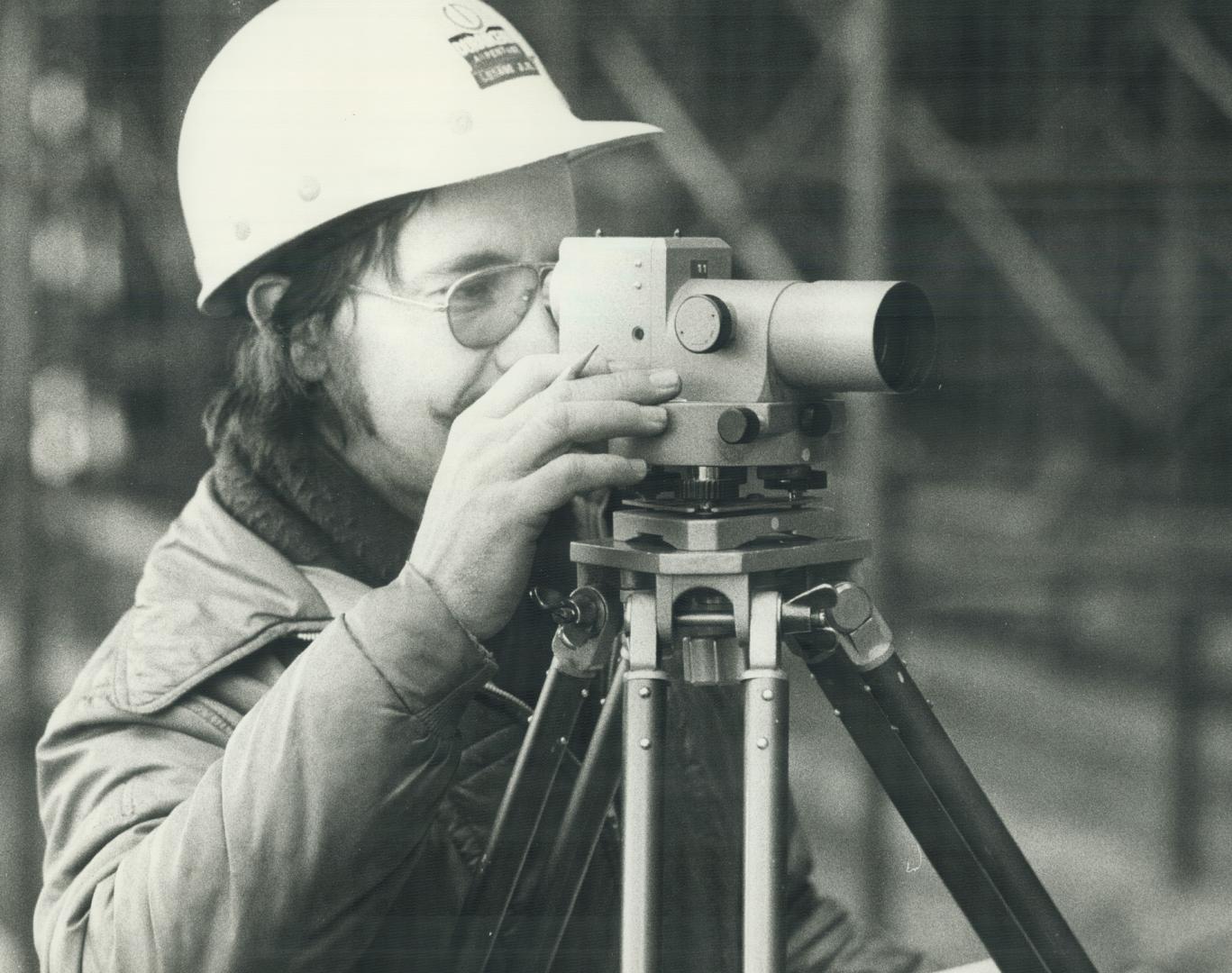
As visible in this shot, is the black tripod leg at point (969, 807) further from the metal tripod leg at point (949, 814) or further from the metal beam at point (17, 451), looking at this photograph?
the metal beam at point (17, 451)

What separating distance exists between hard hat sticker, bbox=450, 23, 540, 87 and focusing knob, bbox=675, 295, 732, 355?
0.31 metres

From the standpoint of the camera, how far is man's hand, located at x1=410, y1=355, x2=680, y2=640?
2.81 ft

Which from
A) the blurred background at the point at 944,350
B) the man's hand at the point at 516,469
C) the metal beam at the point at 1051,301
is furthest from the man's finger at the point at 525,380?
the metal beam at the point at 1051,301

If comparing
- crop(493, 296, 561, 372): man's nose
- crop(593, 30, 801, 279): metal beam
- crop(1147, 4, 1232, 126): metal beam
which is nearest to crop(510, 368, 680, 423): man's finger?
crop(493, 296, 561, 372): man's nose

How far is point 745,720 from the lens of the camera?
2.64 ft

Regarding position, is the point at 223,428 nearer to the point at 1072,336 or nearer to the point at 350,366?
the point at 350,366

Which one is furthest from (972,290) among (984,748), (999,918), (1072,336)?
(999,918)

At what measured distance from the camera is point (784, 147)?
228cm

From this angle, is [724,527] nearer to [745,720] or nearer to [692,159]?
[745,720]

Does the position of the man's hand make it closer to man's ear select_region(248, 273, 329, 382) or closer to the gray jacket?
the gray jacket

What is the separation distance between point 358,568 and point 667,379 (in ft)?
1.13

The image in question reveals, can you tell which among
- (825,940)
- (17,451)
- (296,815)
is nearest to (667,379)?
(296,815)

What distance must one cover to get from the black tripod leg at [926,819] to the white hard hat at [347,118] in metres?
0.42

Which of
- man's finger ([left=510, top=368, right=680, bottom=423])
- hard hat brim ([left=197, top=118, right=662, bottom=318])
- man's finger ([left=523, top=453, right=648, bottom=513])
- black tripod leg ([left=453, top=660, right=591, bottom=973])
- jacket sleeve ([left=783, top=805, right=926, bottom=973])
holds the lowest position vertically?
jacket sleeve ([left=783, top=805, right=926, bottom=973])
